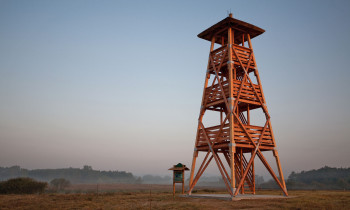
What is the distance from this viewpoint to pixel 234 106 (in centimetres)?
2059

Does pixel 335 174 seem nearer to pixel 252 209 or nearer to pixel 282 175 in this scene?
pixel 282 175

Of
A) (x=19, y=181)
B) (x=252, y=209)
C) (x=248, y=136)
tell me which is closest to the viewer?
(x=252, y=209)

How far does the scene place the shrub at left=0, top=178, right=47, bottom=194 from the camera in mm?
36625

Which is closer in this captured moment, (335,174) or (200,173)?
(200,173)

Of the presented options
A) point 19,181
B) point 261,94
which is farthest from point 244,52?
point 19,181

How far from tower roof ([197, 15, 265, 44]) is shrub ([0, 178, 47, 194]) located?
32.3m

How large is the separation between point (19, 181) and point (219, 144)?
31948mm

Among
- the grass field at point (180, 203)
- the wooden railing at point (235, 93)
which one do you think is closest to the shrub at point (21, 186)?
the grass field at point (180, 203)

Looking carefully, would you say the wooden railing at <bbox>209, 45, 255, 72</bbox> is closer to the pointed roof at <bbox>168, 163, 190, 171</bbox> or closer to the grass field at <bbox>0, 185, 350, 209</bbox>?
the pointed roof at <bbox>168, 163, 190, 171</bbox>

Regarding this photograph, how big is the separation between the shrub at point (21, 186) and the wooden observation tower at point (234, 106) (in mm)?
27774

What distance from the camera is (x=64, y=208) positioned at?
1616 cm

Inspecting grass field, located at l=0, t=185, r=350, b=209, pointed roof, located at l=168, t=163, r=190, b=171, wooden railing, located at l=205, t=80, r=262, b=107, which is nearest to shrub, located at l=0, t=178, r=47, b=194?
grass field, located at l=0, t=185, r=350, b=209

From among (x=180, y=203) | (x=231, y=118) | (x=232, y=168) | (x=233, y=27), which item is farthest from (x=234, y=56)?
(x=180, y=203)

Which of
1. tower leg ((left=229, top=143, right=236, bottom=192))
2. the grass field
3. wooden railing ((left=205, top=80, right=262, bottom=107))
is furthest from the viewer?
wooden railing ((left=205, top=80, right=262, bottom=107))
